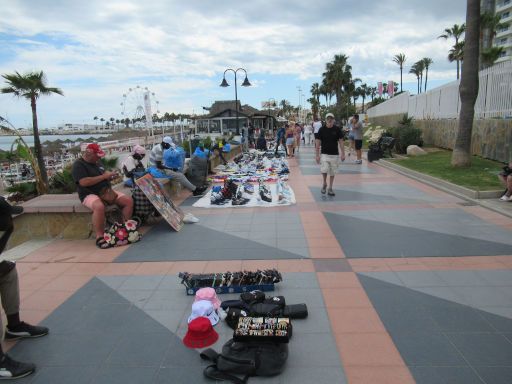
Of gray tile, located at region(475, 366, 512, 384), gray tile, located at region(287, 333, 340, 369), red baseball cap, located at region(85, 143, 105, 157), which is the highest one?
red baseball cap, located at region(85, 143, 105, 157)

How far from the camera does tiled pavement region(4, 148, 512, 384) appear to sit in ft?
9.47

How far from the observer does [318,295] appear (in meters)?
4.01

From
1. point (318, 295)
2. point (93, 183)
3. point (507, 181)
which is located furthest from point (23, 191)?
point (507, 181)

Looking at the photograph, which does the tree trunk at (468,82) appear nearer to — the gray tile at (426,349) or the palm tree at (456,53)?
the gray tile at (426,349)

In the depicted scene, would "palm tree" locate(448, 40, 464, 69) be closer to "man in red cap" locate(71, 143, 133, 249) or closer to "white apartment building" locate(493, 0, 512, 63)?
"white apartment building" locate(493, 0, 512, 63)

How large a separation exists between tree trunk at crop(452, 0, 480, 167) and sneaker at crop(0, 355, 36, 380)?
11310 millimetres

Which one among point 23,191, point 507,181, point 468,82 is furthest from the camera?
point 468,82

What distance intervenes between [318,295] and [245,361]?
140 centimetres

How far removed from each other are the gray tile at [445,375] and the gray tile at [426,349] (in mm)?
59

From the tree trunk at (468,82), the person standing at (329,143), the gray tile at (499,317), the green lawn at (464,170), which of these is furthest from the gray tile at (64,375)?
the tree trunk at (468,82)

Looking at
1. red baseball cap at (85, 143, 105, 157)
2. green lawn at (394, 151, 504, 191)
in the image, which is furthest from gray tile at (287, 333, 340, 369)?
green lawn at (394, 151, 504, 191)

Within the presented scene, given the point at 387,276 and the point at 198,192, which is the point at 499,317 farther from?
the point at 198,192

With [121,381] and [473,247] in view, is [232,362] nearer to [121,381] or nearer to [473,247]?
[121,381]

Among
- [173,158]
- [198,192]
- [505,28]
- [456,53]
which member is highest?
[505,28]
